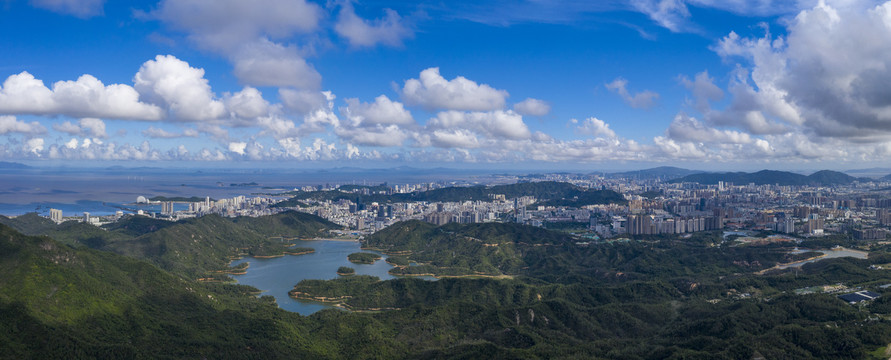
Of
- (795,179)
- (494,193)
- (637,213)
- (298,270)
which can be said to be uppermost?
(795,179)

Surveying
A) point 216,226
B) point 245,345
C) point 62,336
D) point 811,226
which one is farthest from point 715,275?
point 216,226

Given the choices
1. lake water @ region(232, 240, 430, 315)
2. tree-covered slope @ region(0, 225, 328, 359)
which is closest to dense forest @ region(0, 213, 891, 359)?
tree-covered slope @ region(0, 225, 328, 359)

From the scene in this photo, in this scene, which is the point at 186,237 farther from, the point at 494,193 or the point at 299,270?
the point at 494,193

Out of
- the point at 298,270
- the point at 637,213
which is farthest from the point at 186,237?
the point at 637,213

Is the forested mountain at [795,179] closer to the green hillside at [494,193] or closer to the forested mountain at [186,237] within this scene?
the green hillside at [494,193]

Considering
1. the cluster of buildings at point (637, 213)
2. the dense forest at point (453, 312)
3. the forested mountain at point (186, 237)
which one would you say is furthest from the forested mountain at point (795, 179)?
the forested mountain at point (186, 237)

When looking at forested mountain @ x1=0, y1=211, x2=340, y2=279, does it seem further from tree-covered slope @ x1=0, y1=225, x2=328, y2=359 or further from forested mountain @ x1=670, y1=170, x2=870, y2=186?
forested mountain @ x1=670, y1=170, x2=870, y2=186
